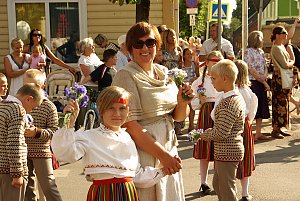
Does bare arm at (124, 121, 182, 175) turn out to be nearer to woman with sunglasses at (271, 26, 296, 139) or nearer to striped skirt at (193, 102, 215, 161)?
striped skirt at (193, 102, 215, 161)

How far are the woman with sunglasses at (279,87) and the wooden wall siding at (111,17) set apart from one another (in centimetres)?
528

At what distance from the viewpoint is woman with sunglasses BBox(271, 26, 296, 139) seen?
1126 cm

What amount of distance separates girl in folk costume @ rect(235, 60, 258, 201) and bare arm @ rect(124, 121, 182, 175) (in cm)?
300

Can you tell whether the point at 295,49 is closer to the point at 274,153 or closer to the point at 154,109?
the point at 274,153

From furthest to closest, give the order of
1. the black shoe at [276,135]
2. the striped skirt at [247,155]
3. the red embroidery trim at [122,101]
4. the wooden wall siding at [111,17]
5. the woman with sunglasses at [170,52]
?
the wooden wall siding at [111,17], the black shoe at [276,135], the woman with sunglasses at [170,52], the striped skirt at [247,155], the red embroidery trim at [122,101]

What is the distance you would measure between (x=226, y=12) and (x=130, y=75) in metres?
13.4

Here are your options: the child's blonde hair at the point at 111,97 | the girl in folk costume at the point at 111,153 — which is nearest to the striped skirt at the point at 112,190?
the girl in folk costume at the point at 111,153

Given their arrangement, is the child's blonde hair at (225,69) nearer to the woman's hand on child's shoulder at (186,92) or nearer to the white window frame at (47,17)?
the woman's hand on child's shoulder at (186,92)

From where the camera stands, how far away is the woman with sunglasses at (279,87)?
11.3 metres

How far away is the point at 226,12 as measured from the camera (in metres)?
17.3

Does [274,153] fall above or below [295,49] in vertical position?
below

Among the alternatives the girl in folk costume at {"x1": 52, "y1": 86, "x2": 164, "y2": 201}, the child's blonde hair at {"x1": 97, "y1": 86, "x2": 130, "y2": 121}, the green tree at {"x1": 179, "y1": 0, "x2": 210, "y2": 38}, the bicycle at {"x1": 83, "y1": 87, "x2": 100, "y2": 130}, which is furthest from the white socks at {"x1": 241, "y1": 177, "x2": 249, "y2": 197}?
the green tree at {"x1": 179, "y1": 0, "x2": 210, "y2": 38}

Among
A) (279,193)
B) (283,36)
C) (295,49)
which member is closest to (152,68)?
(279,193)

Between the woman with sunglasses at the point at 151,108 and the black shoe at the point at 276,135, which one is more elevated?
the woman with sunglasses at the point at 151,108
